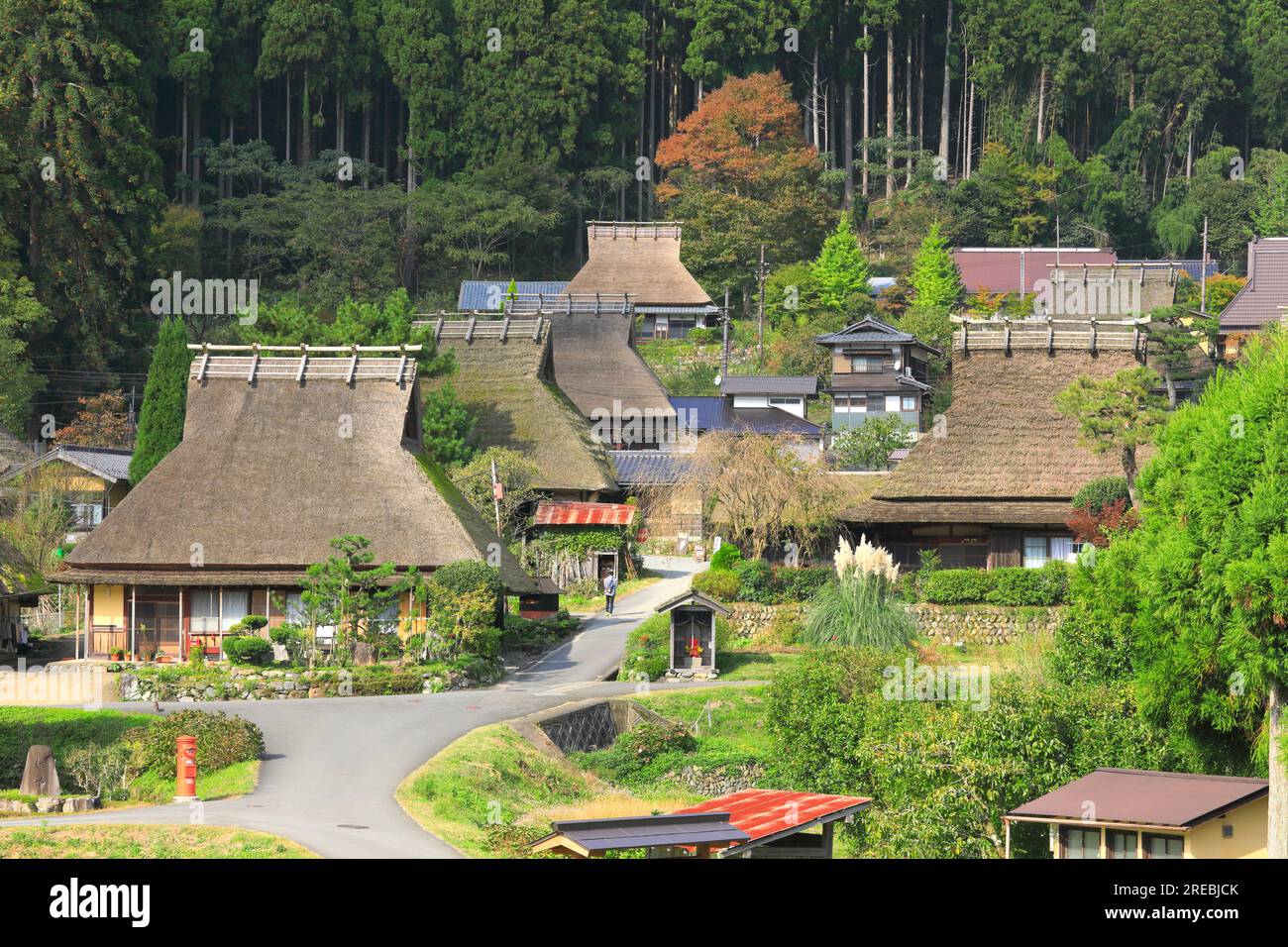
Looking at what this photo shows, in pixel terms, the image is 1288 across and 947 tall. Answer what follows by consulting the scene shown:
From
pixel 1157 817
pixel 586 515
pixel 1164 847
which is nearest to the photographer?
pixel 1157 817

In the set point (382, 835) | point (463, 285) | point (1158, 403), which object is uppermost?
point (463, 285)

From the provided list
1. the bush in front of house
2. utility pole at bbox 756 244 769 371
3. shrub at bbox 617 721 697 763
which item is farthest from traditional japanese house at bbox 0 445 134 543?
utility pole at bbox 756 244 769 371

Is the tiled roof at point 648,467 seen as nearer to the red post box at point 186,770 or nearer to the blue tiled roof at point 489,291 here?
the blue tiled roof at point 489,291

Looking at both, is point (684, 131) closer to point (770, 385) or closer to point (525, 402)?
point (770, 385)

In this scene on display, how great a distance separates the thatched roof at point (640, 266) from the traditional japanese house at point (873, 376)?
38.0 feet

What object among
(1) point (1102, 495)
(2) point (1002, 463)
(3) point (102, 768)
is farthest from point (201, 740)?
(2) point (1002, 463)

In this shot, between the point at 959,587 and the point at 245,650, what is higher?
the point at 959,587

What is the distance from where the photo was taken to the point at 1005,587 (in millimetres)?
40781

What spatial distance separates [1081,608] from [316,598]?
569 inches

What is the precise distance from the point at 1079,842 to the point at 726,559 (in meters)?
20.5

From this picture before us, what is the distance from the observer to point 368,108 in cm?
8688

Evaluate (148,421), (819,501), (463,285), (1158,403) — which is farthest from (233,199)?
(1158,403)

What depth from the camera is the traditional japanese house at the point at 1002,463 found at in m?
44.3
